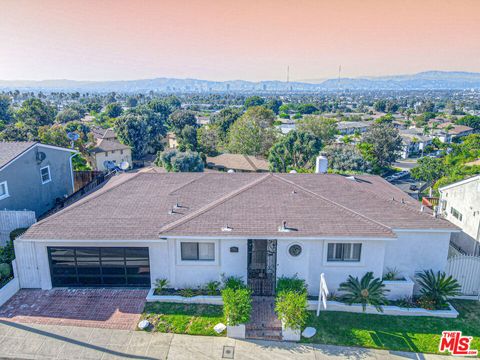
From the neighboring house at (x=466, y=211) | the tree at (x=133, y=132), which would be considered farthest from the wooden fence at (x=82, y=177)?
the tree at (x=133, y=132)

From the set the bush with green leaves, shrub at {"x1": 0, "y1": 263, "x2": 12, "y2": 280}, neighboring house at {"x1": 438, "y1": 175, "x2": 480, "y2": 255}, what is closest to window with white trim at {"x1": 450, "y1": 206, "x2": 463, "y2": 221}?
neighboring house at {"x1": 438, "y1": 175, "x2": 480, "y2": 255}

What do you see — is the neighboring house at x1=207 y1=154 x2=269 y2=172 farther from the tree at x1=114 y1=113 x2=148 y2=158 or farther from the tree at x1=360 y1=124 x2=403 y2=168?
the tree at x1=360 y1=124 x2=403 y2=168

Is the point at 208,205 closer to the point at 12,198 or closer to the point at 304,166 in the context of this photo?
the point at 12,198

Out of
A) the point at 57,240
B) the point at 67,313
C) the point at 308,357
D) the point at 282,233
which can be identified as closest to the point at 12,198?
the point at 57,240

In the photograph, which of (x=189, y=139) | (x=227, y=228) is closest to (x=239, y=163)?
(x=189, y=139)

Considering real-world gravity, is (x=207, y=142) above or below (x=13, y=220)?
below

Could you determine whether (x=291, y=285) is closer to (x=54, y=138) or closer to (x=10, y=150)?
(x=10, y=150)

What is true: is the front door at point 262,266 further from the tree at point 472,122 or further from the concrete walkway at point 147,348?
the tree at point 472,122

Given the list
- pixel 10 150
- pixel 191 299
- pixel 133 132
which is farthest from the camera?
pixel 133 132
